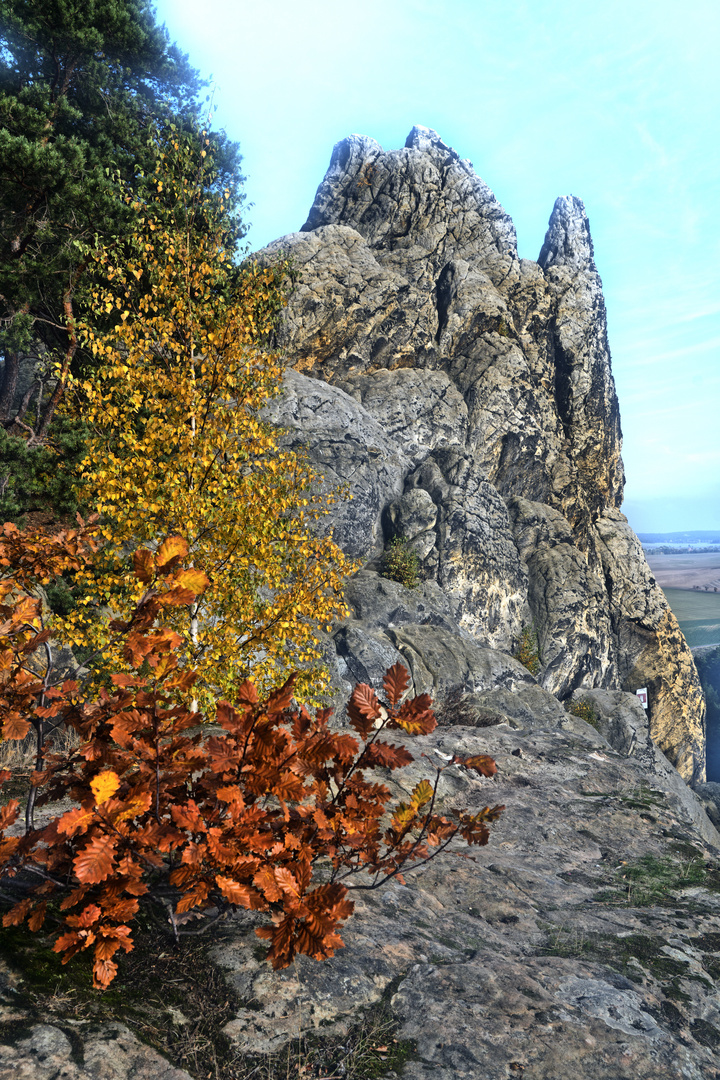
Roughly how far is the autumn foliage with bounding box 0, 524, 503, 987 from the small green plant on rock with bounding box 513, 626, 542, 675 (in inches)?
1223

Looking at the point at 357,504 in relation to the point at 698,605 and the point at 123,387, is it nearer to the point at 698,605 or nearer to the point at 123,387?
the point at 123,387

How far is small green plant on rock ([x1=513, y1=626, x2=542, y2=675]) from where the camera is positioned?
32.1m

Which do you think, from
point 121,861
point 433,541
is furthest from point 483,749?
point 433,541

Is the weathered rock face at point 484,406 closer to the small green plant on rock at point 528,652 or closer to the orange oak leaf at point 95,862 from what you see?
the small green plant on rock at point 528,652

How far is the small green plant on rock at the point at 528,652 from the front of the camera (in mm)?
32125

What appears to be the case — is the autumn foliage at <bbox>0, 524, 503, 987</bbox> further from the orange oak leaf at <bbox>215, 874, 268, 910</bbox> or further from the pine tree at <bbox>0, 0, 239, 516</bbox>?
the pine tree at <bbox>0, 0, 239, 516</bbox>

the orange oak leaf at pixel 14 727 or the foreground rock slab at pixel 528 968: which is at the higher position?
the orange oak leaf at pixel 14 727

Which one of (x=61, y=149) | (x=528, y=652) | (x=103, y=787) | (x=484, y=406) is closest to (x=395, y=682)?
(x=103, y=787)

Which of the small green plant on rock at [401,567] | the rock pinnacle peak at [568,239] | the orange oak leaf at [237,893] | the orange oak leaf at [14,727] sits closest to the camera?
the orange oak leaf at [237,893]

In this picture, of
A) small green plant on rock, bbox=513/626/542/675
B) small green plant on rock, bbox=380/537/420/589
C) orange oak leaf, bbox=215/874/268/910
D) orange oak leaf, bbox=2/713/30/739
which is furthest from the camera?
small green plant on rock, bbox=513/626/542/675

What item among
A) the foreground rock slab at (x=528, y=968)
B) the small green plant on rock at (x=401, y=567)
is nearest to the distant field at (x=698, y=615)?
the small green plant on rock at (x=401, y=567)

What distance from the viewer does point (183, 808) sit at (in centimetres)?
240

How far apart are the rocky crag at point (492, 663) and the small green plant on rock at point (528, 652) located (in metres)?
0.74

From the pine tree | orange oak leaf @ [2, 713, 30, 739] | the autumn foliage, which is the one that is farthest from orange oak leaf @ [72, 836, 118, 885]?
the pine tree
